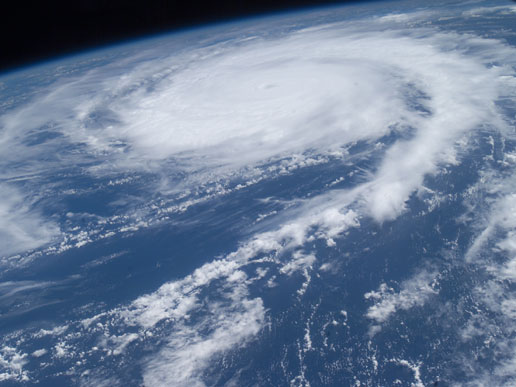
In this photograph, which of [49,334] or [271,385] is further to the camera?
[49,334]

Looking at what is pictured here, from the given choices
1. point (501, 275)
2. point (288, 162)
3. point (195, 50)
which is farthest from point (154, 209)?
point (195, 50)

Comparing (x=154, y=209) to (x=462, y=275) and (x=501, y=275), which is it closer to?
(x=462, y=275)

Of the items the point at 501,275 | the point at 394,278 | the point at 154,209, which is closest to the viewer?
the point at 501,275

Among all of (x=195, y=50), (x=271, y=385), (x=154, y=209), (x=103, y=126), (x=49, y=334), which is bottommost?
(x=271, y=385)

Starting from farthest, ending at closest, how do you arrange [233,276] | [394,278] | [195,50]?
[195,50] < [233,276] < [394,278]

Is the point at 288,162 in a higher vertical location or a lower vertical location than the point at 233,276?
higher

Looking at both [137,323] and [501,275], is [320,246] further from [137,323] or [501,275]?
[137,323]
